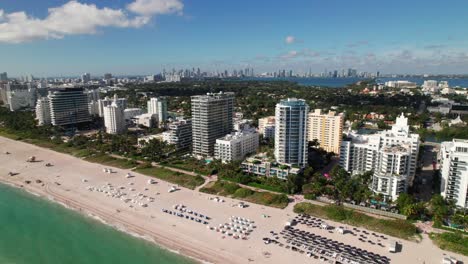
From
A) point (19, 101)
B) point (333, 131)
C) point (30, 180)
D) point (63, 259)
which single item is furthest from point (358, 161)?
point (19, 101)

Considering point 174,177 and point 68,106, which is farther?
point 68,106

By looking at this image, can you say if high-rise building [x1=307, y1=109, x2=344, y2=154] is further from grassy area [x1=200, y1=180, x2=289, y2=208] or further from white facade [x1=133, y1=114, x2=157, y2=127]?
white facade [x1=133, y1=114, x2=157, y2=127]

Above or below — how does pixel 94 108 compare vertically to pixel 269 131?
above

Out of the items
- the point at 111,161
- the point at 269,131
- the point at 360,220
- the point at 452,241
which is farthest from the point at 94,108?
the point at 452,241

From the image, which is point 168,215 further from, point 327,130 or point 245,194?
point 327,130

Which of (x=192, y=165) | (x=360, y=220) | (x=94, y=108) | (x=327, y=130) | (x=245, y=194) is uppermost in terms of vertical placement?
(x=94, y=108)

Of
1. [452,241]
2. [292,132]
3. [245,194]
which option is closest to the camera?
[452,241]

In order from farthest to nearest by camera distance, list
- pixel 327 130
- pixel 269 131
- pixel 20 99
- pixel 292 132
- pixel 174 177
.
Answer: pixel 20 99, pixel 269 131, pixel 327 130, pixel 174 177, pixel 292 132

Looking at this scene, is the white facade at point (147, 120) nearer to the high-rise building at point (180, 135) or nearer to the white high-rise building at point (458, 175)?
the high-rise building at point (180, 135)
